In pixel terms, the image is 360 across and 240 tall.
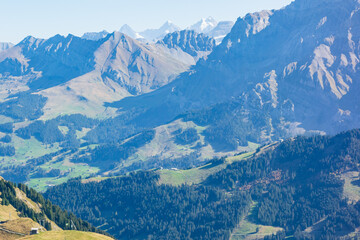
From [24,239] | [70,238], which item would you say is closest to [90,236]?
[70,238]

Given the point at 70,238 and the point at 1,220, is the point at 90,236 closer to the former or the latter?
the point at 70,238

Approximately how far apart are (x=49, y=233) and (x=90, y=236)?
16.0 m

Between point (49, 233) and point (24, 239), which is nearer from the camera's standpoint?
point (24, 239)

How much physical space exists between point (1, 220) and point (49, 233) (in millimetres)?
31773

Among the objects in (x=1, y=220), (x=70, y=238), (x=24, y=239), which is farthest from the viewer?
(x=1, y=220)

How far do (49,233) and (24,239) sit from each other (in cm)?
1433

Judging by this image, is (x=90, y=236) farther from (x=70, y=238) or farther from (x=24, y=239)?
(x=24, y=239)

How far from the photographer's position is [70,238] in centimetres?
17450

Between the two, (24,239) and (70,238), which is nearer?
(24,239)

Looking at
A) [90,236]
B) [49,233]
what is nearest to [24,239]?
[49,233]

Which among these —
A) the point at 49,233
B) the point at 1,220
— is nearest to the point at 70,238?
the point at 49,233

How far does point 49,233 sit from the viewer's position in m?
177

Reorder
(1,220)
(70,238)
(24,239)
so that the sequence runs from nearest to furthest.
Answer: (24,239)
(70,238)
(1,220)

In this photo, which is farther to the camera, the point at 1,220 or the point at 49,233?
the point at 1,220
